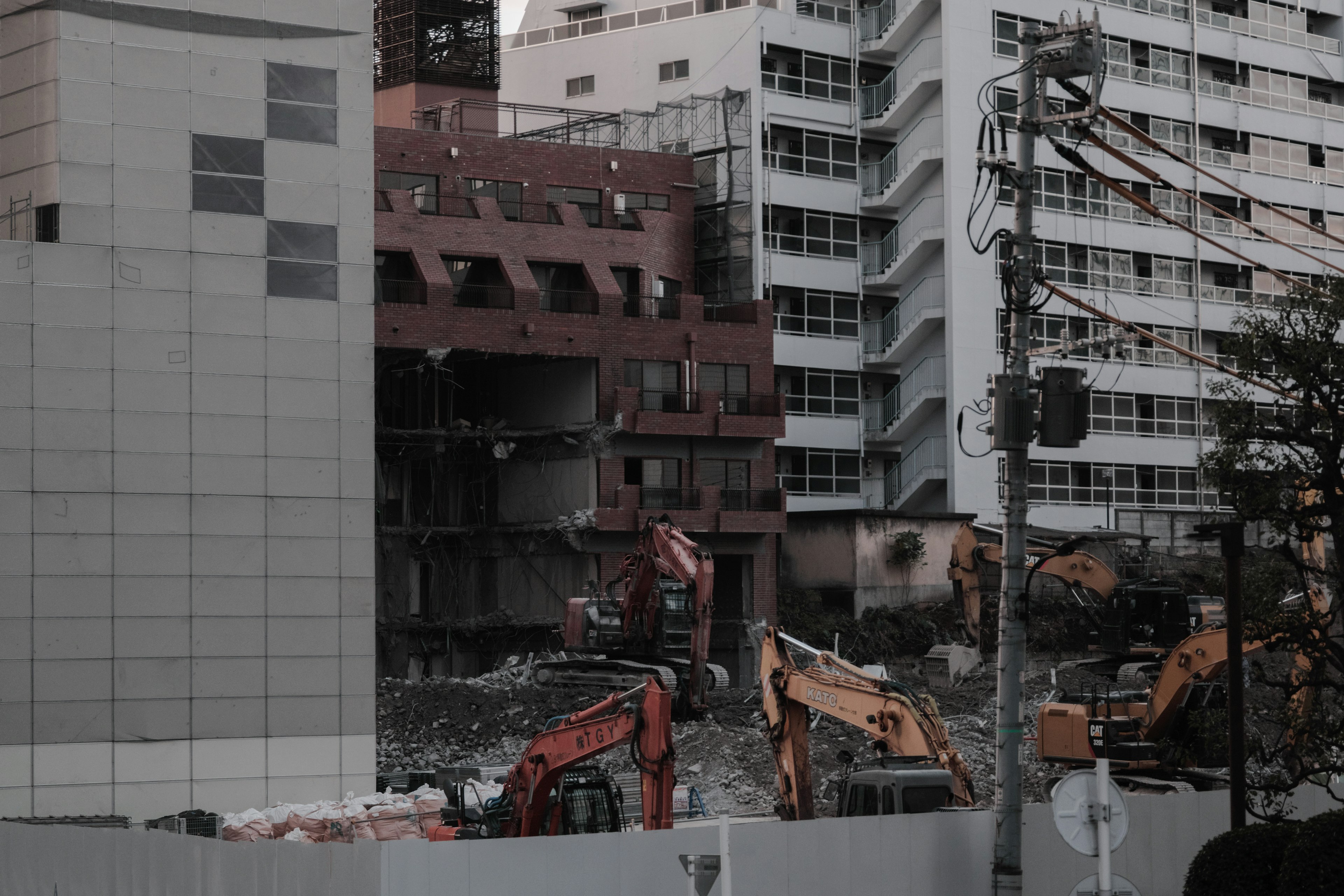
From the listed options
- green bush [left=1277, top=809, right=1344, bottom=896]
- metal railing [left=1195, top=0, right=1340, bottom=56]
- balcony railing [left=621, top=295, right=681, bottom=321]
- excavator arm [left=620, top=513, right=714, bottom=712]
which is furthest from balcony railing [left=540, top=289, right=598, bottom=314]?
green bush [left=1277, top=809, right=1344, bottom=896]

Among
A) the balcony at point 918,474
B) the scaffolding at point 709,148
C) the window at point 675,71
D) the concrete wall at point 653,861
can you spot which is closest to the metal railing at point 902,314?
the balcony at point 918,474

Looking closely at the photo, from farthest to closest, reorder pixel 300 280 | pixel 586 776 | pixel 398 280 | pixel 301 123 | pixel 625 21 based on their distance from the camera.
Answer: pixel 625 21
pixel 398 280
pixel 301 123
pixel 300 280
pixel 586 776

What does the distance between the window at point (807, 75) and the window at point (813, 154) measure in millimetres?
1638

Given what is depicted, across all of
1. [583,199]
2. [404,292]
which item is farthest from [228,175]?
[583,199]

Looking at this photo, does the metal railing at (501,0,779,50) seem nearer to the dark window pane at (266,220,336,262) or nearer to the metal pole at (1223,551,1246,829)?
the dark window pane at (266,220,336,262)

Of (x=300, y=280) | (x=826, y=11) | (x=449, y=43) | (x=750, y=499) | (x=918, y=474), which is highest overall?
(x=826, y=11)

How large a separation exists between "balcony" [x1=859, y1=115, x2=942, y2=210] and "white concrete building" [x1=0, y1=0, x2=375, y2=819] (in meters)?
37.0

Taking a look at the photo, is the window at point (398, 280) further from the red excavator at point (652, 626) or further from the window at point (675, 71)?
the window at point (675, 71)

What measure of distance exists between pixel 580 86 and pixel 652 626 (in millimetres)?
35553

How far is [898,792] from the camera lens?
1042 inches

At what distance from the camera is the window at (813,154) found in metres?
72.9

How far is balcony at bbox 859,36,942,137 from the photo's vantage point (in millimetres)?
73438

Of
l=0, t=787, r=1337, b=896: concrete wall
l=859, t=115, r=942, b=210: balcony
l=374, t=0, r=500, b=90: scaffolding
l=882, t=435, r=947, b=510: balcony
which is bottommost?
l=0, t=787, r=1337, b=896: concrete wall

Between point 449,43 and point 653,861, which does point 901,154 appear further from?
point 653,861
